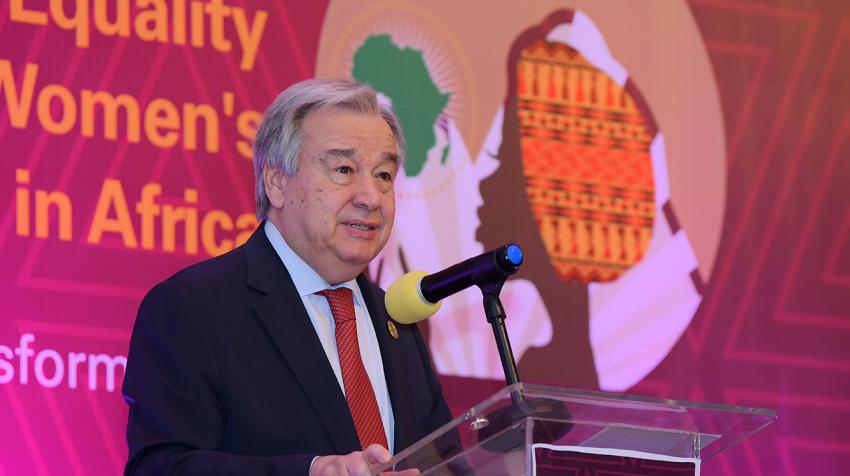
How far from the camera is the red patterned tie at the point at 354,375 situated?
2.70 meters

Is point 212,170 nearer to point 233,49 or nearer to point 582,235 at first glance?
point 233,49

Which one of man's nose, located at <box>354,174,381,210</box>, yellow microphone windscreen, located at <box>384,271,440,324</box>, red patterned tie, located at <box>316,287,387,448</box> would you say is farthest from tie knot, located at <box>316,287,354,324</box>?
yellow microphone windscreen, located at <box>384,271,440,324</box>

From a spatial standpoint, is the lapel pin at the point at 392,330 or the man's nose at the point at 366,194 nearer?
the man's nose at the point at 366,194

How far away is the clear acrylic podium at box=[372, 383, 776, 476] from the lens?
1.96m

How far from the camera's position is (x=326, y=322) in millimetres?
2859

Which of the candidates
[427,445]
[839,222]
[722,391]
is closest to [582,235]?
[722,391]

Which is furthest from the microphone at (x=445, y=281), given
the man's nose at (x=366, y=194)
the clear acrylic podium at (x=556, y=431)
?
the man's nose at (x=366, y=194)

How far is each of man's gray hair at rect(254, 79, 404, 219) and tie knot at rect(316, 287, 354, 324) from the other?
258mm

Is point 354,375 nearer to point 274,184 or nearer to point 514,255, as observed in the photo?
point 274,184

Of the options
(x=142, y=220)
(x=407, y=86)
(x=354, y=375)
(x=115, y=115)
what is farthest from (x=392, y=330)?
(x=407, y=86)

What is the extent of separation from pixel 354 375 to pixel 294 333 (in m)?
0.16

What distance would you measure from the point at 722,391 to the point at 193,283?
232cm

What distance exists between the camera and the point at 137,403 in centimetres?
253

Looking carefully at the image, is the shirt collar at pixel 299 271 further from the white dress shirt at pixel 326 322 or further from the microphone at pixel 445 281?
the microphone at pixel 445 281
